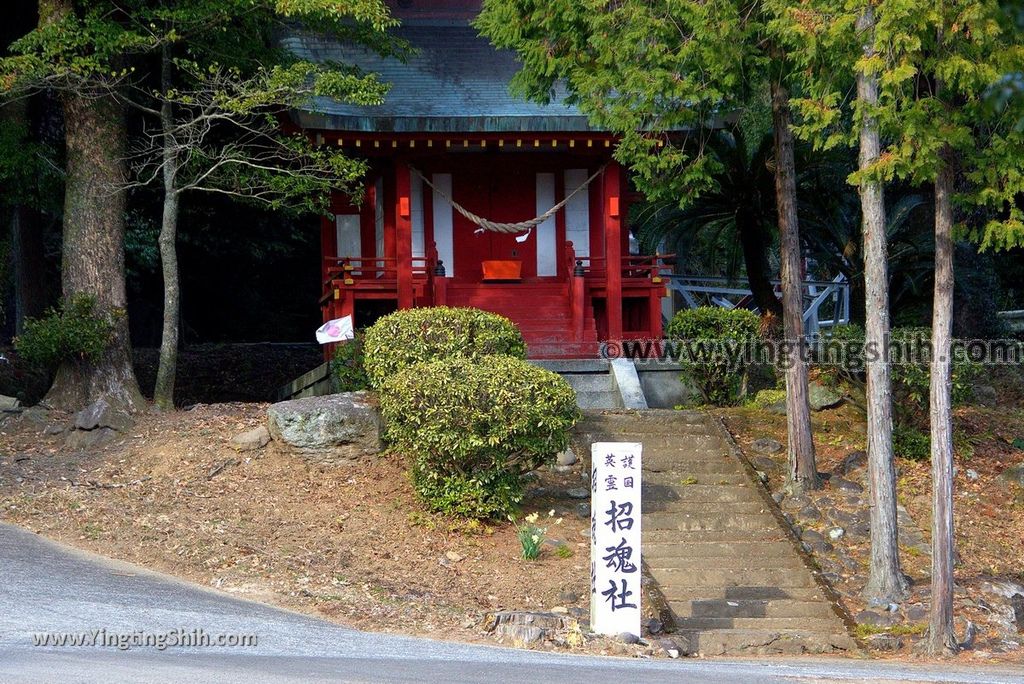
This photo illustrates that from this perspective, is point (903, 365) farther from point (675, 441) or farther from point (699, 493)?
point (699, 493)

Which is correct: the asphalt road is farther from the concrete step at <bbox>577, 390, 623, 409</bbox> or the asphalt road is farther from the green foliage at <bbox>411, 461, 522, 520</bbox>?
the concrete step at <bbox>577, 390, 623, 409</bbox>

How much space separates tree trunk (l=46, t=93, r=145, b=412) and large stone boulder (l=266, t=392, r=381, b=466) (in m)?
3.03

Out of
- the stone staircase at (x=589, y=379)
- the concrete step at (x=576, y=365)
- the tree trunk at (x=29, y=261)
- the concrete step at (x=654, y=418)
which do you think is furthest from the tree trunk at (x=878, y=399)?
the tree trunk at (x=29, y=261)

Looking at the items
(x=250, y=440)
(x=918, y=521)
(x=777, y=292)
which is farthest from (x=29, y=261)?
(x=777, y=292)

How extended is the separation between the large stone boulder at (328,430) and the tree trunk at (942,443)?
21.5ft

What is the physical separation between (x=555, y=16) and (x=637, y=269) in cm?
640

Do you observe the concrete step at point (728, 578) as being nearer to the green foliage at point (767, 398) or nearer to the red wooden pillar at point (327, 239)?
the green foliage at point (767, 398)

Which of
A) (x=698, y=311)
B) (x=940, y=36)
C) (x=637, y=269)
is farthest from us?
(x=637, y=269)

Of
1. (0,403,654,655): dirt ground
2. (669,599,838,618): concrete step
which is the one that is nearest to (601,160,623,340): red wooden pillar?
(0,403,654,655): dirt ground

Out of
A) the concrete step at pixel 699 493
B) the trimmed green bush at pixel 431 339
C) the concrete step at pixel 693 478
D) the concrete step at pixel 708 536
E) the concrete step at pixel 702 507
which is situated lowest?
the concrete step at pixel 708 536

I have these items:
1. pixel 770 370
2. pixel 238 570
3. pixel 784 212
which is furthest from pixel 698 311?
pixel 238 570

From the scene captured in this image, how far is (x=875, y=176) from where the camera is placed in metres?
10.8

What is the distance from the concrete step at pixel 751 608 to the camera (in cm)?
1102

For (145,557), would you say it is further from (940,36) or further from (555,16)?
(940,36)
